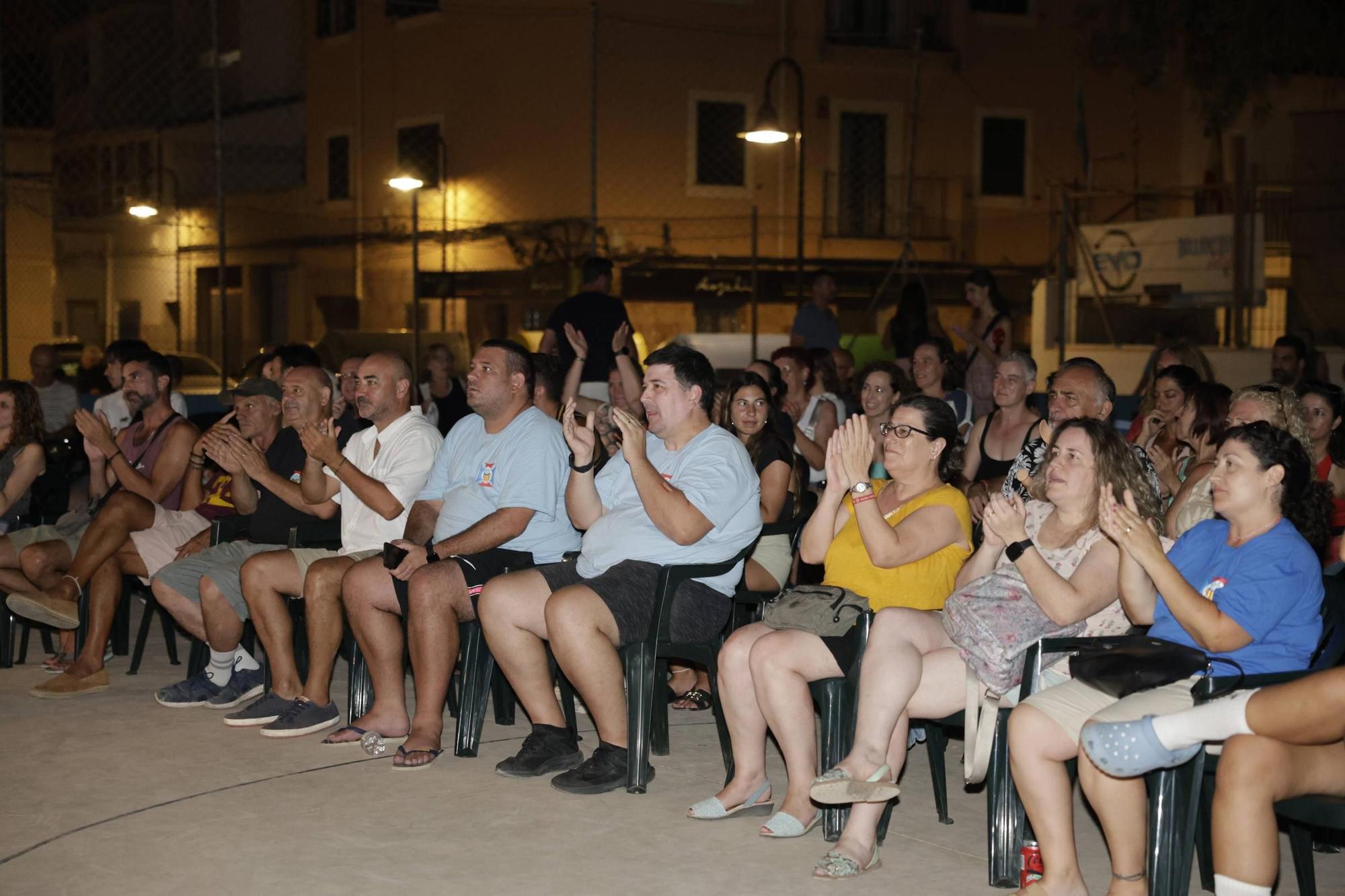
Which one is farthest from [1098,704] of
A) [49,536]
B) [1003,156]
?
[1003,156]

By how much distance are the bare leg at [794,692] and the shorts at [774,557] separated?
1282mm

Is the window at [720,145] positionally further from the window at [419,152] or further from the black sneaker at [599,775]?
the black sneaker at [599,775]

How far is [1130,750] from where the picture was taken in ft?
11.2

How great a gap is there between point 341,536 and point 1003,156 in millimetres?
19204

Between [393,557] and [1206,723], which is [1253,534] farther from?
[393,557]

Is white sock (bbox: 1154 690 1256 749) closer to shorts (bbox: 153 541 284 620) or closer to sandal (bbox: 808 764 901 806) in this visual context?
sandal (bbox: 808 764 901 806)

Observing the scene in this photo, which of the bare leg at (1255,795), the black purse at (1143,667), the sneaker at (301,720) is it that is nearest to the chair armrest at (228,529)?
the sneaker at (301,720)

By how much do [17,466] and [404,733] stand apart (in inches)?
102

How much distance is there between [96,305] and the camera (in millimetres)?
18516

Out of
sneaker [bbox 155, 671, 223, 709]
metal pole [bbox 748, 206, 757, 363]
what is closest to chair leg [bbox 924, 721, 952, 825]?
sneaker [bbox 155, 671, 223, 709]

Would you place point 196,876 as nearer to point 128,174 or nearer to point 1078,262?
point 1078,262

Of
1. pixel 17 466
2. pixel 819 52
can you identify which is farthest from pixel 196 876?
pixel 819 52

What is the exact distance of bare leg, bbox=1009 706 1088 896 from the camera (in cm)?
368

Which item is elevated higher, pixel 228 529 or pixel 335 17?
pixel 335 17
